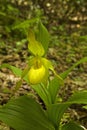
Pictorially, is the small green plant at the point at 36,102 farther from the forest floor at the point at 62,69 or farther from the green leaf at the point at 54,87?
the forest floor at the point at 62,69

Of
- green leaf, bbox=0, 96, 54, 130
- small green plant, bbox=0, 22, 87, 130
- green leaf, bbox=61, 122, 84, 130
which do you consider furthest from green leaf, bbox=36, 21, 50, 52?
green leaf, bbox=61, 122, 84, 130

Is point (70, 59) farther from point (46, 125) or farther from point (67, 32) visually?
point (46, 125)

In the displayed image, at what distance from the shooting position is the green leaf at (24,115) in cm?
189

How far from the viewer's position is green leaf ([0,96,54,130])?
1.89 metres

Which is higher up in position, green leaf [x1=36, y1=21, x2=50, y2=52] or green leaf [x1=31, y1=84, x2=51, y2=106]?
green leaf [x1=36, y1=21, x2=50, y2=52]

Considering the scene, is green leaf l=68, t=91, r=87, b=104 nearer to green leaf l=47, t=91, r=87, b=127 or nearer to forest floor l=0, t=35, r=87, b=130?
green leaf l=47, t=91, r=87, b=127

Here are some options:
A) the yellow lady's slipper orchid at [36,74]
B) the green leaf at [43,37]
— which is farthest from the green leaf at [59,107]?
the green leaf at [43,37]

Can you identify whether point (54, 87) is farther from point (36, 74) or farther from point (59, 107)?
point (36, 74)

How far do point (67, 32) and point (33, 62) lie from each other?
356cm

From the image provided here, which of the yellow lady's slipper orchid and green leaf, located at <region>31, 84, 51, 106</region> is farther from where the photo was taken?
green leaf, located at <region>31, 84, 51, 106</region>

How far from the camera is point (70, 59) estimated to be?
162 inches

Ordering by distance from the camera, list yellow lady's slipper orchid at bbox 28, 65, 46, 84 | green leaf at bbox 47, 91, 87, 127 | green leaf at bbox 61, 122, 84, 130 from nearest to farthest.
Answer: yellow lady's slipper orchid at bbox 28, 65, 46, 84 < green leaf at bbox 47, 91, 87, 127 < green leaf at bbox 61, 122, 84, 130

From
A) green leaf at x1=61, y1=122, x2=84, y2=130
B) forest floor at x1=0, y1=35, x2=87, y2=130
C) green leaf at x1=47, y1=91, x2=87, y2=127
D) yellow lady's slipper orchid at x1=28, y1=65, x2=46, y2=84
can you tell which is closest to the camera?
yellow lady's slipper orchid at x1=28, y1=65, x2=46, y2=84

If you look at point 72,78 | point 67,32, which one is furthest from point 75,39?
point 72,78
